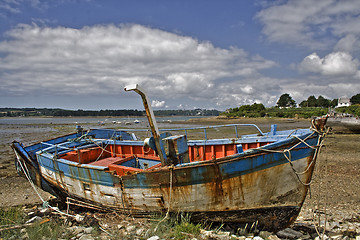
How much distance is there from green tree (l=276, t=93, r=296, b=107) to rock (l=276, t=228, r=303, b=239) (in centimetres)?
10870

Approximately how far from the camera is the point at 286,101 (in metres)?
104

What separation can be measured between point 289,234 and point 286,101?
359ft

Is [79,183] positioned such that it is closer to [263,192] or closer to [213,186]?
[213,186]

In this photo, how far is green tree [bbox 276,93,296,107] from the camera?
10312 centimetres

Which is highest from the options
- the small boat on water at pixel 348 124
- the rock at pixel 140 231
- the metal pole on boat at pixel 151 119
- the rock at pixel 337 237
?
the metal pole on boat at pixel 151 119

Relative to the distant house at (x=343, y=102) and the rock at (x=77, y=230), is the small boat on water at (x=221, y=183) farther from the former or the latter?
the distant house at (x=343, y=102)

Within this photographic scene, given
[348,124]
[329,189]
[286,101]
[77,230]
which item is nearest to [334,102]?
[286,101]

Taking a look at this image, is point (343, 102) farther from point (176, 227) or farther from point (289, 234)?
point (176, 227)

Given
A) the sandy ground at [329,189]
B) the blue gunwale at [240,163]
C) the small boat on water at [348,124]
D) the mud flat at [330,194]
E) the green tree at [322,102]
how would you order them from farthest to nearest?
the green tree at [322,102]
the small boat on water at [348,124]
the sandy ground at [329,189]
the mud flat at [330,194]
the blue gunwale at [240,163]

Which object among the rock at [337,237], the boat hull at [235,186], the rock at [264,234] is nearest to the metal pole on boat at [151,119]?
the boat hull at [235,186]

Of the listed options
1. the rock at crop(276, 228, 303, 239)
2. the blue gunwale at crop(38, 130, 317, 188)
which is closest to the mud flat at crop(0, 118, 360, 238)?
the rock at crop(276, 228, 303, 239)

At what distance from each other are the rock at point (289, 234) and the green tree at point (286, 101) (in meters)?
109

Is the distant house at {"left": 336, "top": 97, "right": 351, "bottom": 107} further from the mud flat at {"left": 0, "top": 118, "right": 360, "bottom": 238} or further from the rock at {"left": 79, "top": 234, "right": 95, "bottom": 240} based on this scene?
the rock at {"left": 79, "top": 234, "right": 95, "bottom": 240}

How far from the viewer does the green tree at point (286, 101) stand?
103m
